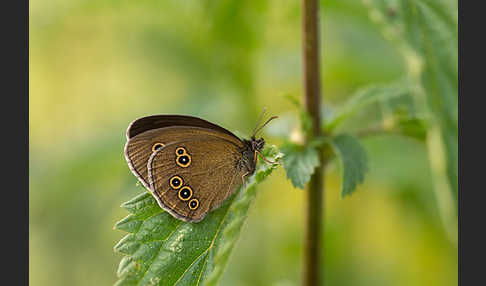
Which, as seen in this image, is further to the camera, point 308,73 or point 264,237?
point 264,237

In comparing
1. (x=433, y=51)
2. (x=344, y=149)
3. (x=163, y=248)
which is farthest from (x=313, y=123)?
(x=163, y=248)

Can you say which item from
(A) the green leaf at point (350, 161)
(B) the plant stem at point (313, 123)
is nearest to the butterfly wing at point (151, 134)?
(B) the plant stem at point (313, 123)

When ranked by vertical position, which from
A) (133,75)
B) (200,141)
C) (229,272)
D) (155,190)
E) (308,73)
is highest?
(133,75)

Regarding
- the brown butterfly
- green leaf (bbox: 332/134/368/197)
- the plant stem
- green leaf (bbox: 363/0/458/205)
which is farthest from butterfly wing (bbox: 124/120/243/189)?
green leaf (bbox: 363/0/458/205)

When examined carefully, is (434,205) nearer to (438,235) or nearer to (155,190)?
(438,235)

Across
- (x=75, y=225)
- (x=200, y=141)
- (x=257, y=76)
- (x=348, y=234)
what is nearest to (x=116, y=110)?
(x=75, y=225)

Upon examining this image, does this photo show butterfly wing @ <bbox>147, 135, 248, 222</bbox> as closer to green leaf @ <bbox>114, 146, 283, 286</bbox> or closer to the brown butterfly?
the brown butterfly

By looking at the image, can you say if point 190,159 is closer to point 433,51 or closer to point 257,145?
point 257,145
